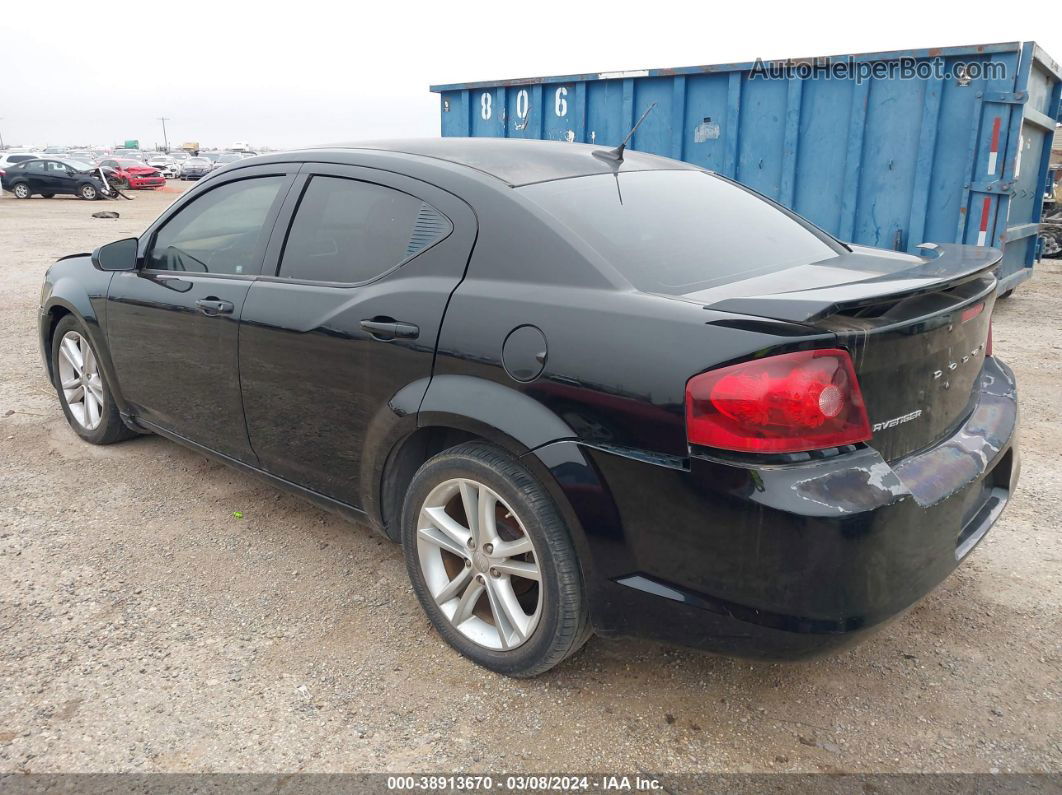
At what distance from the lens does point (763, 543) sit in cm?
200

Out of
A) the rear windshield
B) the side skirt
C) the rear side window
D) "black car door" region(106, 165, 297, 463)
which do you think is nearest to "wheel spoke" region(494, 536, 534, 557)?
the side skirt

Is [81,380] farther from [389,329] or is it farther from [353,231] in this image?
[389,329]

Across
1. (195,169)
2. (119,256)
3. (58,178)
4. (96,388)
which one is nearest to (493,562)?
(119,256)

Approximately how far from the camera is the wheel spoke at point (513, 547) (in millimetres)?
2424

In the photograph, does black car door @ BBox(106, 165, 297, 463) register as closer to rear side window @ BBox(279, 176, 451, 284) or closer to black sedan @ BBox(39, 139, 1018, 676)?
black sedan @ BBox(39, 139, 1018, 676)

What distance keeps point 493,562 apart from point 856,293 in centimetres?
127

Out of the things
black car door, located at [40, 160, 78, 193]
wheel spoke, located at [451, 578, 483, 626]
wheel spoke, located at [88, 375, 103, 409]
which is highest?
black car door, located at [40, 160, 78, 193]

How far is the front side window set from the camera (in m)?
3.34

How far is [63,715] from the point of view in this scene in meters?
2.43

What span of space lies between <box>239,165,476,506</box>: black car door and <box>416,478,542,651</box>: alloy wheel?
38 centimetres

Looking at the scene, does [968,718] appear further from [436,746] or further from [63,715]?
[63,715]

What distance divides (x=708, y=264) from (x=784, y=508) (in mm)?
949

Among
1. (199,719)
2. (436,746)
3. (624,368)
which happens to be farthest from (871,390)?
(199,719)

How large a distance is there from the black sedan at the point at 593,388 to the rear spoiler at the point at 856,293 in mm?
11
